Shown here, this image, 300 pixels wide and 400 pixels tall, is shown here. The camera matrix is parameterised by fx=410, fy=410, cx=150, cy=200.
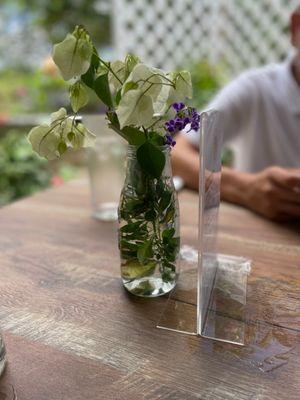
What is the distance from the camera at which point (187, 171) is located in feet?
3.75

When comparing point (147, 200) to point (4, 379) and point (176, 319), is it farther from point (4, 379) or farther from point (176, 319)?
point (4, 379)

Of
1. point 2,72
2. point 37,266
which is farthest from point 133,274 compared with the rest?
point 2,72

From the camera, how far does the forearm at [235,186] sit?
1.00 m

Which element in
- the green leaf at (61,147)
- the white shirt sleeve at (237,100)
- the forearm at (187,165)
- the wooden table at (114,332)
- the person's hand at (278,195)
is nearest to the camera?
the wooden table at (114,332)

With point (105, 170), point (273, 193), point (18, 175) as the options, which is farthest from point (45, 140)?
point (18, 175)

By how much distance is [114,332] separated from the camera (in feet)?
1.69

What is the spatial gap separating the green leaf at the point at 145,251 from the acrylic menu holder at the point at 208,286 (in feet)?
0.23

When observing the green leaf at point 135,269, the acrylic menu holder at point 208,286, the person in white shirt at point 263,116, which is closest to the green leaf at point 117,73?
the acrylic menu holder at point 208,286

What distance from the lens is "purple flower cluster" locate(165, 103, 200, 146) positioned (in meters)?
0.51

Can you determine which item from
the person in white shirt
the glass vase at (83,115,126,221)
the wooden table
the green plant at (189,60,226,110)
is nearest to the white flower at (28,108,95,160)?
the wooden table

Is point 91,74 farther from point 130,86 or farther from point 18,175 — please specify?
point 18,175

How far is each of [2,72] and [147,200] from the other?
481 centimetres

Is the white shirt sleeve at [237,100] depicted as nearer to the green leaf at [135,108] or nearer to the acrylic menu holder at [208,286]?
the acrylic menu holder at [208,286]

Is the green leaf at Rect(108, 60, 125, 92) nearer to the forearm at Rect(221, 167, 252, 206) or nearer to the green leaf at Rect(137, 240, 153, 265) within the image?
the green leaf at Rect(137, 240, 153, 265)
